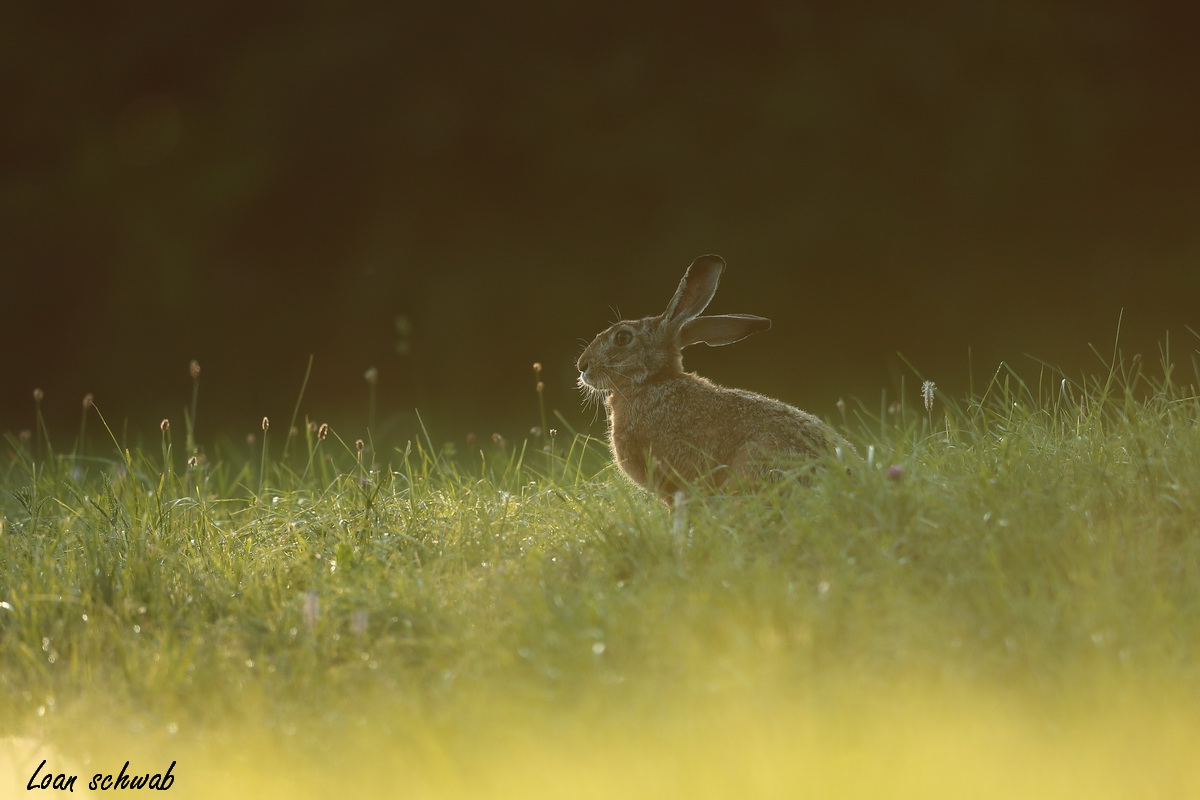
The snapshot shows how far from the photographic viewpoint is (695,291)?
638 centimetres

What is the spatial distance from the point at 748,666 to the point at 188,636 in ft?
6.77

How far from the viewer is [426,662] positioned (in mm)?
3953

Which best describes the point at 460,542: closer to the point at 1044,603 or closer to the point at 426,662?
the point at 426,662

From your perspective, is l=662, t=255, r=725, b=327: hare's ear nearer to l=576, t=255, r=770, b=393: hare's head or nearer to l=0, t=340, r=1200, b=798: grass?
l=576, t=255, r=770, b=393: hare's head

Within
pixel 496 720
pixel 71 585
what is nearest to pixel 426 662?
pixel 496 720

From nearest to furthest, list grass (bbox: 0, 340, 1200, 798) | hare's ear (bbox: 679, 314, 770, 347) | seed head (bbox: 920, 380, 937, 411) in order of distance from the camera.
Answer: grass (bbox: 0, 340, 1200, 798), seed head (bbox: 920, 380, 937, 411), hare's ear (bbox: 679, 314, 770, 347)

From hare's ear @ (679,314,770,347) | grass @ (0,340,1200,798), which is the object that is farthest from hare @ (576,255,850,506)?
grass @ (0,340,1200,798)

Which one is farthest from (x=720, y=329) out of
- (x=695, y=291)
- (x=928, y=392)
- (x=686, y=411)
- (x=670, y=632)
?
(x=670, y=632)

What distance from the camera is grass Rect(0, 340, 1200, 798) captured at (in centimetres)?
315

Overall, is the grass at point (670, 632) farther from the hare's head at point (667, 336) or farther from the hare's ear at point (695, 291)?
the hare's ear at point (695, 291)

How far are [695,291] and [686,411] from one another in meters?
0.80

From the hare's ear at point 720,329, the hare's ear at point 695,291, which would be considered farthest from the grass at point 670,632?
the hare's ear at point 695,291

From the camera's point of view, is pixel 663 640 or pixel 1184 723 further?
pixel 663 640

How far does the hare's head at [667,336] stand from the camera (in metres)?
6.30
